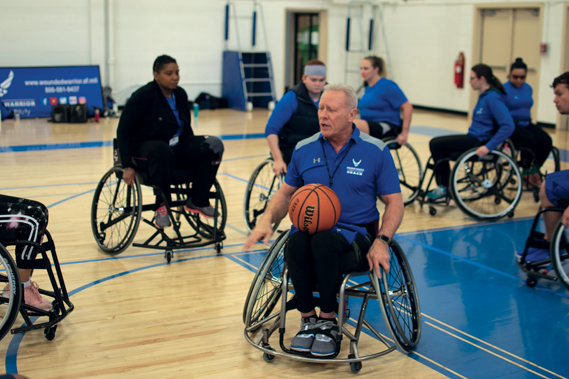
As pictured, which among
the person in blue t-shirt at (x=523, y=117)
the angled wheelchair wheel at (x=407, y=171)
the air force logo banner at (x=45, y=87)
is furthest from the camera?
the air force logo banner at (x=45, y=87)

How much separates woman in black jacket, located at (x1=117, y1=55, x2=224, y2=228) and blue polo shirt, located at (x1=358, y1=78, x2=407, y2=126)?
1.78 meters

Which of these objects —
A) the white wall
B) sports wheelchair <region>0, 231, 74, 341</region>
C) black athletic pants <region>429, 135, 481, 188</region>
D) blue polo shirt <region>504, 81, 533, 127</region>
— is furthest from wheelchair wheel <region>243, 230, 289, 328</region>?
the white wall

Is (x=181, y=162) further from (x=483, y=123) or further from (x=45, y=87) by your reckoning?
(x=45, y=87)

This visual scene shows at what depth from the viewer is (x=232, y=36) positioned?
12.7m

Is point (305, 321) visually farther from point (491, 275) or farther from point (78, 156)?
point (78, 156)

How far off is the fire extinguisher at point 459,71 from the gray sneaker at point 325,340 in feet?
32.2

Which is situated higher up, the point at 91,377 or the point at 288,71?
the point at 288,71

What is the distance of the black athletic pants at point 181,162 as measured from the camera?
3.77 meters

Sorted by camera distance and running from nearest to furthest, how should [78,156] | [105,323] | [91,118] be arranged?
[105,323]
[78,156]
[91,118]

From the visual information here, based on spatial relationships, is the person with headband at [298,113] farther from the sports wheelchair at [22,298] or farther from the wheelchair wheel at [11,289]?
the wheelchair wheel at [11,289]

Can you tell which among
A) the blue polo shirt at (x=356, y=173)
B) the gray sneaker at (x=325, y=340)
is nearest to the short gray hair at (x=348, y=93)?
the blue polo shirt at (x=356, y=173)

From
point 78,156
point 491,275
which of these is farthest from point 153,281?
point 78,156

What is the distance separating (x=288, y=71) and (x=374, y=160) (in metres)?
13.2

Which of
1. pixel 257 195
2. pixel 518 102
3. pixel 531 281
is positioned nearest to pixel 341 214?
pixel 531 281
